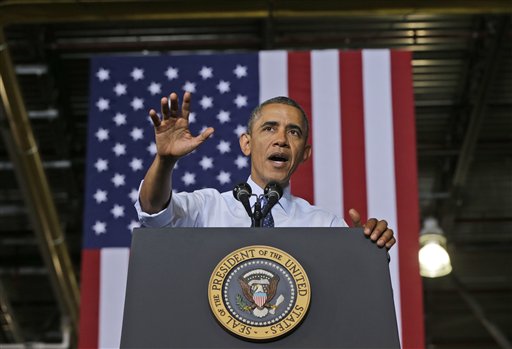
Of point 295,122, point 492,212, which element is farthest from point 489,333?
point 295,122

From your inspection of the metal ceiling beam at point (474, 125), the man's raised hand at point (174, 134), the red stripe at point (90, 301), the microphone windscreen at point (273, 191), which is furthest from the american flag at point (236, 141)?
the man's raised hand at point (174, 134)

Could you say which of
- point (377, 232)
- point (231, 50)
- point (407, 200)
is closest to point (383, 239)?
point (377, 232)

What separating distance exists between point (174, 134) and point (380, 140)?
375 cm

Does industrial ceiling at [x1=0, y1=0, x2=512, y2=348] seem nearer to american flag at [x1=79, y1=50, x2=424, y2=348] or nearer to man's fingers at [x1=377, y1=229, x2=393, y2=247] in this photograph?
american flag at [x1=79, y1=50, x2=424, y2=348]

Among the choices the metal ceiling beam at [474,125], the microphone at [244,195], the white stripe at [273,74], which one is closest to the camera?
the microphone at [244,195]

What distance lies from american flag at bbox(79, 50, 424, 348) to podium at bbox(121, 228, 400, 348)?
3.47 metres

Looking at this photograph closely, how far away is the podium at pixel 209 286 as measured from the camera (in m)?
2.43

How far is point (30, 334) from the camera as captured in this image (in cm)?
1428

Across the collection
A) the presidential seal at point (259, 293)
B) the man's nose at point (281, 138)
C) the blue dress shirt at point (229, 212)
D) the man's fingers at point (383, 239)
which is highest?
the man's nose at point (281, 138)

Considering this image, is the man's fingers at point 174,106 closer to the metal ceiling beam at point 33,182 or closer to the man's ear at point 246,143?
the man's ear at point 246,143

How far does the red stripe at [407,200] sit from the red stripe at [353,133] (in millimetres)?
224

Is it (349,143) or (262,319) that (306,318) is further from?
(349,143)

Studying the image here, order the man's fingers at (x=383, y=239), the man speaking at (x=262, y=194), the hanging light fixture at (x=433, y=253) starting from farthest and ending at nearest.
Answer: the hanging light fixture at (x=433, y=253), the man speaking at (x=262, y=194), the man's fingers at (x=383, y=239)

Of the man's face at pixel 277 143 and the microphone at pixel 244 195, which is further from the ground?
the man's face at pixel 277 143
